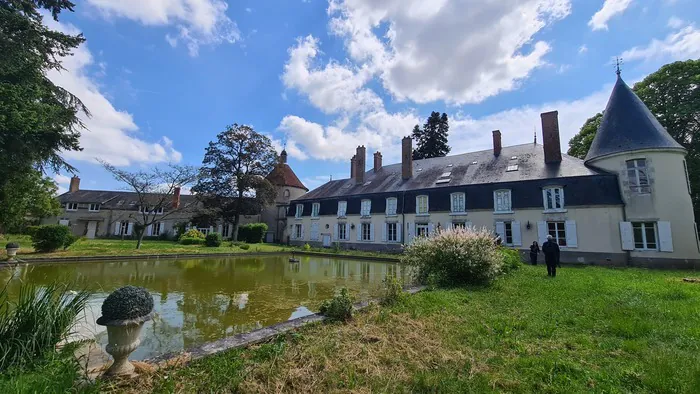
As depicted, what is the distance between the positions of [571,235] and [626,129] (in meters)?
5.97

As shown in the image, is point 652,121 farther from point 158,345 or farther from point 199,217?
point 199,217

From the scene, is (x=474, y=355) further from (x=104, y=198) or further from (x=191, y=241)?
(x=104, y=198)

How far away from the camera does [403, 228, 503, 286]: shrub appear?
26.0ft

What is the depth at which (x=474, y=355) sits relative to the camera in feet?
11.1

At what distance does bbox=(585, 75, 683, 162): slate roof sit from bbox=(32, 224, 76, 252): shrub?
26.8 meters

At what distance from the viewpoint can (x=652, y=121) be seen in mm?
15289

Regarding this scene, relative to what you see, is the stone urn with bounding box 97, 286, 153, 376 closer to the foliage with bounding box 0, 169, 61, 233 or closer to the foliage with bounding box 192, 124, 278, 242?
the foliage with bounding box 0, 169, 61, 233

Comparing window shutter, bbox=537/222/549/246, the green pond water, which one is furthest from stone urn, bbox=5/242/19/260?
window shutter, bbox=537/222/549/246

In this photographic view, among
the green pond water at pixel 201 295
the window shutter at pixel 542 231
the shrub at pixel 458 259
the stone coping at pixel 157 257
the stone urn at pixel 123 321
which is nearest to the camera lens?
the stone urn at pixel 123 321

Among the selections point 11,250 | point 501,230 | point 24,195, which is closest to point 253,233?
point 24,195

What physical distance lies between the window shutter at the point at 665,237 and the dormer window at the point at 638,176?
164 centimetres

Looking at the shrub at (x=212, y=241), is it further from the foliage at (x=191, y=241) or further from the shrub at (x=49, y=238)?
the shrub at (x=49, y=238)

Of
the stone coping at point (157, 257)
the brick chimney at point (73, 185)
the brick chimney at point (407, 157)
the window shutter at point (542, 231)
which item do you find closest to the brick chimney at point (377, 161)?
the brick chimney at point (407, 157)

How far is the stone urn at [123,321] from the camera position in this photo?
8.66 ft
